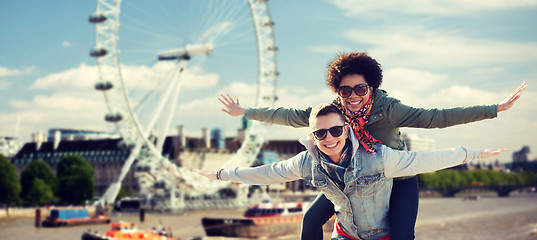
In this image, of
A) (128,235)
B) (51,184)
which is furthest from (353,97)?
(51,184)

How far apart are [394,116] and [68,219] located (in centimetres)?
3718

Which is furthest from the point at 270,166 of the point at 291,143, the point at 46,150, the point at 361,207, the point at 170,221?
the point at 291,143

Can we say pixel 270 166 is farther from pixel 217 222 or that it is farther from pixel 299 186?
pixel 299 186

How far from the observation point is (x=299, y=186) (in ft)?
300

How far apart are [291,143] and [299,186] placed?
8.08 metres

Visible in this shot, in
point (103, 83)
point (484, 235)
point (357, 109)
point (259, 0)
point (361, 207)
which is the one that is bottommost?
point (484, 235)

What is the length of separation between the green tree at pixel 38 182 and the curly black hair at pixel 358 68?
4721cm

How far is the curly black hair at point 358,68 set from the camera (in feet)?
10.3

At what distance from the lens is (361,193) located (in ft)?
9.46

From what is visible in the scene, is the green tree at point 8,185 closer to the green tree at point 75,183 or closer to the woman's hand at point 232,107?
the green tree at point 75,183

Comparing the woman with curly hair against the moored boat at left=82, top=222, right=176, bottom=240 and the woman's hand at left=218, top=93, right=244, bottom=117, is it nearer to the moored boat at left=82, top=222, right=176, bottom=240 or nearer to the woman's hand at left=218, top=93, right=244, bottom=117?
the woman's hand at left=218, top=93, right=244, bottom=117

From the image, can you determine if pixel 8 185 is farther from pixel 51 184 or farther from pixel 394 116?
pixel 394 116

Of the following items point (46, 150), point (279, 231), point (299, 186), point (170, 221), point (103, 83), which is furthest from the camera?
point (299, 186)

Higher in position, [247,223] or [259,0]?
[259,0]
